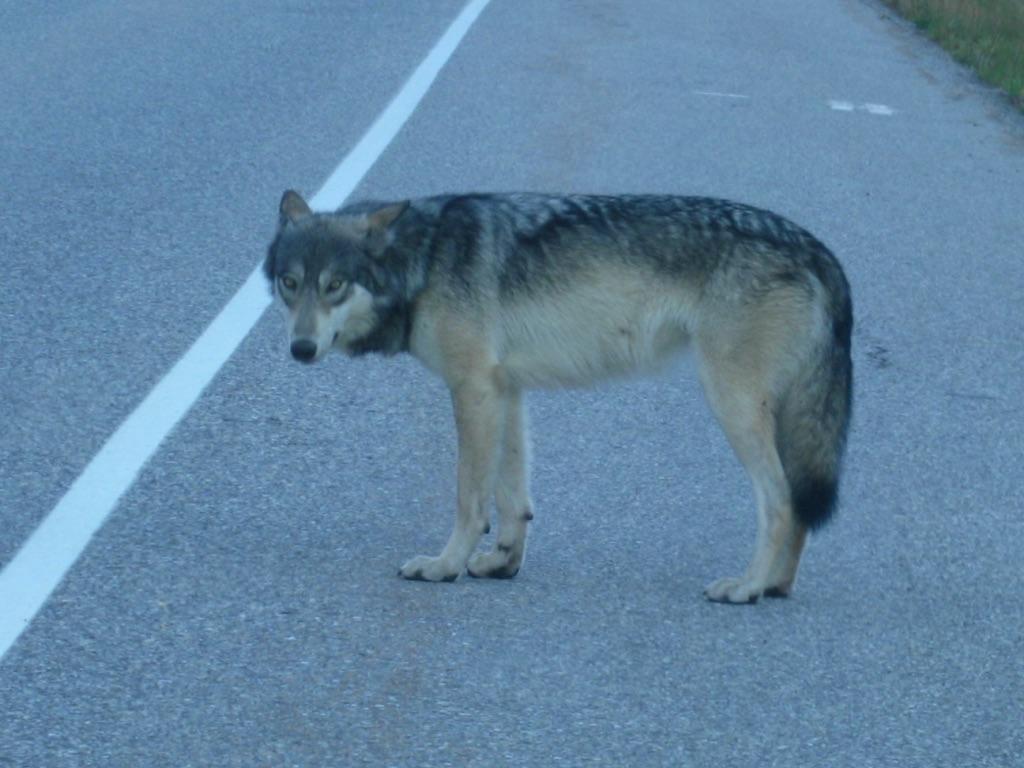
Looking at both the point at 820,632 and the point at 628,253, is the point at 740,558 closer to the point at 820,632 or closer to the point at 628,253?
the point at 820,632

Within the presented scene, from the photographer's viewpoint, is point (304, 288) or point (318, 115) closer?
point (304, 288)

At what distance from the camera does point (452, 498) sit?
646 cm

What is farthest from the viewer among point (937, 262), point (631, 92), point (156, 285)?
point (631, 92)

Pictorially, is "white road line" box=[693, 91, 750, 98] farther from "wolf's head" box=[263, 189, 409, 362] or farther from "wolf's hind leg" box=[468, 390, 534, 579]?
"wolf's head" box=[263, 189, 409, 362]

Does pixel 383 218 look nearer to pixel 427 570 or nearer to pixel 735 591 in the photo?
pixel 427 570

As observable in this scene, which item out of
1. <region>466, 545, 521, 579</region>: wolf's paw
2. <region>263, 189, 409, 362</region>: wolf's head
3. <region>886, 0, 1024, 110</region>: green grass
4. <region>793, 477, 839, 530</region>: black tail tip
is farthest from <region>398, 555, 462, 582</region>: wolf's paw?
<region>886, 0, 1024, 110</region>: green grass

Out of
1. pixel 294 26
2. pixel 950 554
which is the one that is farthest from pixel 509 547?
pixel 294 26

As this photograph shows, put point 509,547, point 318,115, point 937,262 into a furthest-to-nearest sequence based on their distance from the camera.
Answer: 1. point 318,115
2. point 937,262
3. point 509,547

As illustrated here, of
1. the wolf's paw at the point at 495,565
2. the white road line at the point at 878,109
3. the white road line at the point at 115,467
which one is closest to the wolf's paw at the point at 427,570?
the wolf's paw at the point at 495,565

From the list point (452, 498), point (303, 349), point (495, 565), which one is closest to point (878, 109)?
point (452, 498)

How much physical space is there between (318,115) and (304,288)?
25.5ft

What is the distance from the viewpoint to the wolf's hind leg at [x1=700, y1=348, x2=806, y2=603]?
226 inches

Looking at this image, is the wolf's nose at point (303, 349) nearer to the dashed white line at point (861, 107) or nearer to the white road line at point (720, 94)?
the white road line at point (720, 94)

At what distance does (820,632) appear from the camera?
5.52m
